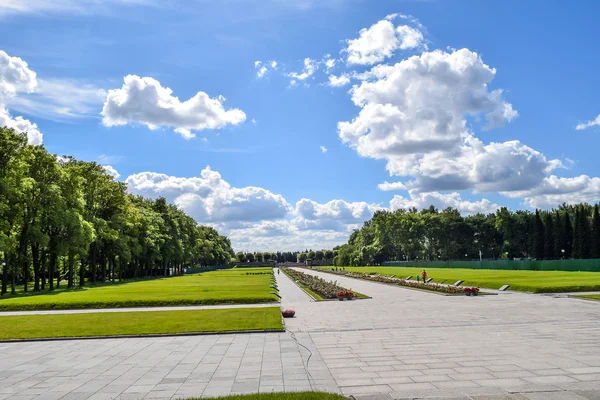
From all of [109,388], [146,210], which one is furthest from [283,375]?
[146,210]

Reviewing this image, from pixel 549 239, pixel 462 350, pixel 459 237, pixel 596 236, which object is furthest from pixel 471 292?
pixel 459 237

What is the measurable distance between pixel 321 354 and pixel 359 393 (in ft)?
14.7

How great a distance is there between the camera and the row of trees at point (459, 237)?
126812 mm

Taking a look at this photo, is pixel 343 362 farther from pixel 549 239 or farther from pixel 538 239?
pixel 538 239

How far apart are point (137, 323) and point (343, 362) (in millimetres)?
12988

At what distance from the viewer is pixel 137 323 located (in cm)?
2266

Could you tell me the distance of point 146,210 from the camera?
310 ft

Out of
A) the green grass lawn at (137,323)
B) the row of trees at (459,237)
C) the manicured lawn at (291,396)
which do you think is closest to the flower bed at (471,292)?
the green grass lawn at (137,323)

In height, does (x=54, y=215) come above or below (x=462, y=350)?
above

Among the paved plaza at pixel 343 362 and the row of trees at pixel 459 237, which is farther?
the row of trees at pixel 459 237

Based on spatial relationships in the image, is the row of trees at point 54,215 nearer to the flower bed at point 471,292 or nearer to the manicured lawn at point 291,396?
the manicured lawn at point 291,396

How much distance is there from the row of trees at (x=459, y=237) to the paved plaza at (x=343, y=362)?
117 metres

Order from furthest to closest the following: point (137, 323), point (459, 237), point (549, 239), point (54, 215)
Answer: point (459, 237) < point (549, 239) < point (54, 215) < point (137, 323)

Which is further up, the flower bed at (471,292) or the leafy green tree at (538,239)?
the leafy green tree at (538,239)
